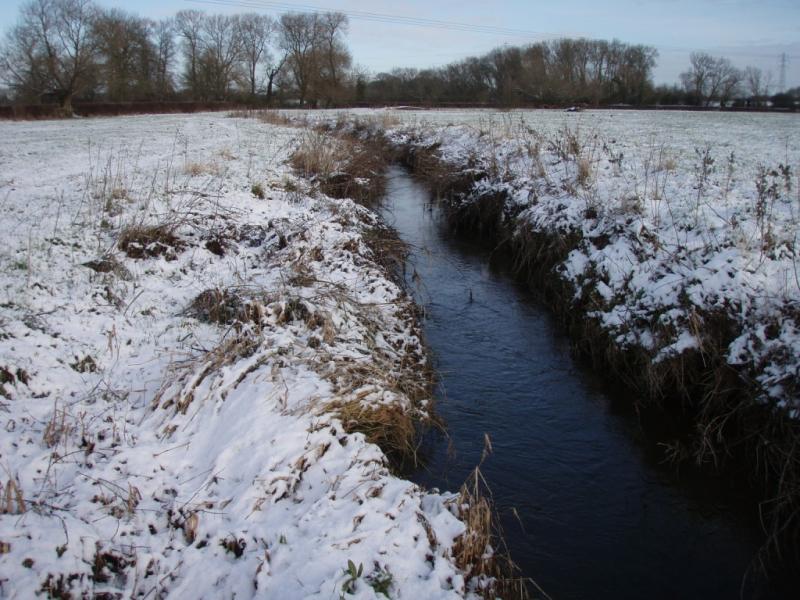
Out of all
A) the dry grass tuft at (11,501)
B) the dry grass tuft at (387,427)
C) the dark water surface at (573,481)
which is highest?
the dry grass tuft at (11,501)

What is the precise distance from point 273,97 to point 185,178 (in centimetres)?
5423

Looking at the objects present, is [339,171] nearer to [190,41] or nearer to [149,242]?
[149,242]

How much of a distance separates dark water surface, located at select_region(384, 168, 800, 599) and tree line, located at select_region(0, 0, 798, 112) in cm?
3547

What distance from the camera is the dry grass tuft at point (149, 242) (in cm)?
669

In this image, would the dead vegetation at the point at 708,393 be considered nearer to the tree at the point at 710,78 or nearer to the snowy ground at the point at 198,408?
the snowy ground at the point at 198,408

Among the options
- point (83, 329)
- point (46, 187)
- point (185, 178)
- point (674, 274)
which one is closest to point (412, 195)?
point (185, 178)

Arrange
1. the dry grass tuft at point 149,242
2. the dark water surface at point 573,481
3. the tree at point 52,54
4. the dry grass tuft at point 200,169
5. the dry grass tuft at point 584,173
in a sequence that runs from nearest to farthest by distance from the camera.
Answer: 1. the dark water surface at point 573,481
2. the dry grass tuft at point 149,242
3. the dry grass tuft at point 584,173
4. the dry grass tuft at point 200,169
5. the tree at point 52,54

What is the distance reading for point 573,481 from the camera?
4.46 m

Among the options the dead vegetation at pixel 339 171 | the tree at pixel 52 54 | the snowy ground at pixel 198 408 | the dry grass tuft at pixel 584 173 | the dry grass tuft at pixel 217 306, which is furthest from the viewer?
the tree at pixel 52 54

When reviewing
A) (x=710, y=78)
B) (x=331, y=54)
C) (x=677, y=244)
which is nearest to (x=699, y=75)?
(x=710, y=78)

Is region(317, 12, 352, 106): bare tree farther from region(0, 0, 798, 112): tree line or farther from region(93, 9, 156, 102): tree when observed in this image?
region(93, 9, 156, 102): tree

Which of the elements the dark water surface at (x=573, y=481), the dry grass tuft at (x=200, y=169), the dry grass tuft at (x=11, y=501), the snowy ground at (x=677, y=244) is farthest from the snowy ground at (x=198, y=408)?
the snowy ground at (x=677, y=244)

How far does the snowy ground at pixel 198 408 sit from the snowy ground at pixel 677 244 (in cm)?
256

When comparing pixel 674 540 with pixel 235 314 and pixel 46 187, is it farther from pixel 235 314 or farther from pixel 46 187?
pixel 46 187
